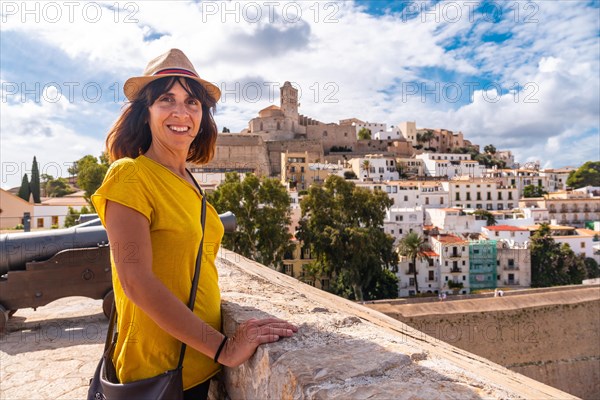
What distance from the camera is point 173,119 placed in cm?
135

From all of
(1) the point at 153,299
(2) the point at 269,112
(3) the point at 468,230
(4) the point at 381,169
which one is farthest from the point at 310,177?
(1) the point at 153,299

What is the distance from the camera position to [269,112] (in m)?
57.5

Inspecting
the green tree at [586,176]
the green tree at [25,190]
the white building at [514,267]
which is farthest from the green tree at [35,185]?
the green tree at [586,176]

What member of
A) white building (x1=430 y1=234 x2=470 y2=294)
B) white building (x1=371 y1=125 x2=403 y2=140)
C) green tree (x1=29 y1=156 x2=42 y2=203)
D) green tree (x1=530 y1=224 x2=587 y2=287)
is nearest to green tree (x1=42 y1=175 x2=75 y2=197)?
green tree (x1=29 y1=156 x2=42 y2=203)

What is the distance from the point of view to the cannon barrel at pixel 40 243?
3508 mm

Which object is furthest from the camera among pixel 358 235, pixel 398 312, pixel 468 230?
pixel 468 230

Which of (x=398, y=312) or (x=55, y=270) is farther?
(x=398, y=312)

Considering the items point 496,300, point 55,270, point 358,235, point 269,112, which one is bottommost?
point 496,300

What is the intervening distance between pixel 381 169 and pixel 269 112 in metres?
21.7

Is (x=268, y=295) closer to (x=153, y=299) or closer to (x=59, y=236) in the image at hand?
(x=153, y=299)

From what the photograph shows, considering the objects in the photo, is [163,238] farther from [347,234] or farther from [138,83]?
[347,234]

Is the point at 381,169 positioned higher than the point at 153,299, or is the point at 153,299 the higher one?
the point at 381,169

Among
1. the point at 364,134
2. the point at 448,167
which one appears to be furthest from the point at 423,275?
the point at 364,134

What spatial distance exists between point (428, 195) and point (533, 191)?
→ 15.2 m
